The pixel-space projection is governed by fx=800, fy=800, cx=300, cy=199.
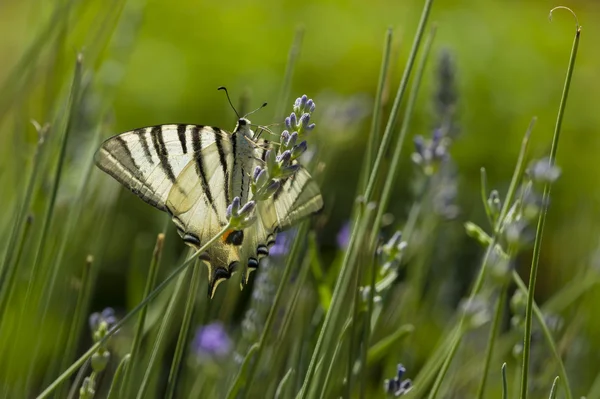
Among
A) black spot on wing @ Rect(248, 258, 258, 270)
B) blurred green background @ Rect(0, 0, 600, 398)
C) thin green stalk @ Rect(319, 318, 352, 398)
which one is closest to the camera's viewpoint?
thin green stalk @ Rect(319, 318, 352, 398)

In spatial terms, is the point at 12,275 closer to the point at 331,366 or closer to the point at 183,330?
the point at 183,330

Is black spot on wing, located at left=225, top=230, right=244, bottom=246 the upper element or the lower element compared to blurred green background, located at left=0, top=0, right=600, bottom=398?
lower

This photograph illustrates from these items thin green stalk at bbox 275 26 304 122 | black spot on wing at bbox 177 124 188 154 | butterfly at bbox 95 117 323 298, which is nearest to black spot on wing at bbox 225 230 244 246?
butterfly at bbox 95 117 323 298

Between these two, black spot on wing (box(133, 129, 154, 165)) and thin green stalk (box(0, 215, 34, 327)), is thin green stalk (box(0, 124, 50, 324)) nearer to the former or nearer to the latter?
thin green stalk (box(0, 215, 34, 327))

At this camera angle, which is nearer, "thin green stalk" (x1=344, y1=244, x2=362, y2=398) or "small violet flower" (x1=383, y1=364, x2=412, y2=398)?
"thin green stalk" (x1=344, y1=244, x2=362, y2=398)

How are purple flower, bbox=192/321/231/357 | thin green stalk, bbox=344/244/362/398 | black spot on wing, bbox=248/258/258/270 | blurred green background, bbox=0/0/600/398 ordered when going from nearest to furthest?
1. thin green stalk, bbox=344/244/362/398
2. black spot on wing, bbox=248/258/258/270
3. purple flower, bbox=192/321/231/357
4. blurred green background, bbox=0/0/600/398

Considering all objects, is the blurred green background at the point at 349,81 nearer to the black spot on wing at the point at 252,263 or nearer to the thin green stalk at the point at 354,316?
the black spot on wing at the point at 252,263

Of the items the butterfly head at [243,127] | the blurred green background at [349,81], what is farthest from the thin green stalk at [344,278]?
the blurred green background at [349,81]
